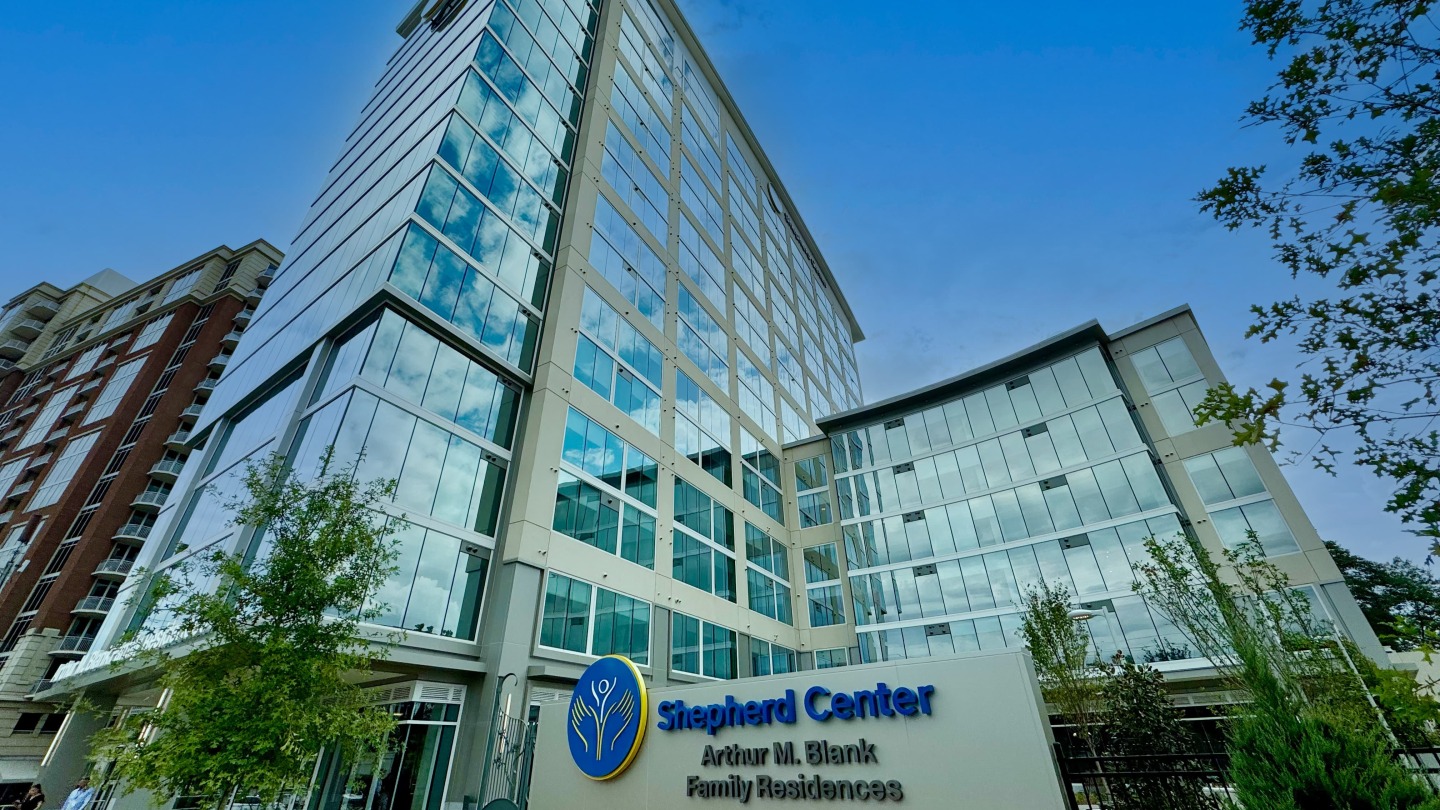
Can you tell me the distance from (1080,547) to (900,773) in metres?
22.0

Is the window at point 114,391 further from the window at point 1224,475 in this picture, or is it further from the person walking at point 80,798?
the window at point 1224,475

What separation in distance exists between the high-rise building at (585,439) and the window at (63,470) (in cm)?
2785

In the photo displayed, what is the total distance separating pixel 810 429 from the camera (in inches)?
1797

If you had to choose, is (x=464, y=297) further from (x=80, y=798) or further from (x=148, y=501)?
(x=148, y=501)

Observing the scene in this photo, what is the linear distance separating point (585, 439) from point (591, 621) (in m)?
6.62

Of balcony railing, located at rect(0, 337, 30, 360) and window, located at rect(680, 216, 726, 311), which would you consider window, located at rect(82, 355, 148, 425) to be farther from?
window, located at rect(680, 216, 726, 311)

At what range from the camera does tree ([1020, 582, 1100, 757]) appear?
58.1ft

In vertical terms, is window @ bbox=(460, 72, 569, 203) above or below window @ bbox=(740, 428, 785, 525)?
above

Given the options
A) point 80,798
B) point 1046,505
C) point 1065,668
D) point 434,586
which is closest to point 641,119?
point 434,586

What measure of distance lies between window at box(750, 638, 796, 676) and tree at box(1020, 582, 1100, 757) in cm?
1247

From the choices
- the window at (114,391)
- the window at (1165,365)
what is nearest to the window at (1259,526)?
the window at (1165,365)

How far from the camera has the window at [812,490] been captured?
1432 inches

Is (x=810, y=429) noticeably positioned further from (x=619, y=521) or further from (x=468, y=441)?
(x=468, y=441)

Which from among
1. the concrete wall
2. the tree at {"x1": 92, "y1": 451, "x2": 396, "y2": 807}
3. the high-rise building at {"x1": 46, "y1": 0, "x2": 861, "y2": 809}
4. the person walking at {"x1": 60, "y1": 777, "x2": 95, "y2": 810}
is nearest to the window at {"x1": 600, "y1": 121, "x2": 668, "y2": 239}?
the high-rise building at {"x1": 46, "y1": 0, "x2": 861, "y2": 809}
